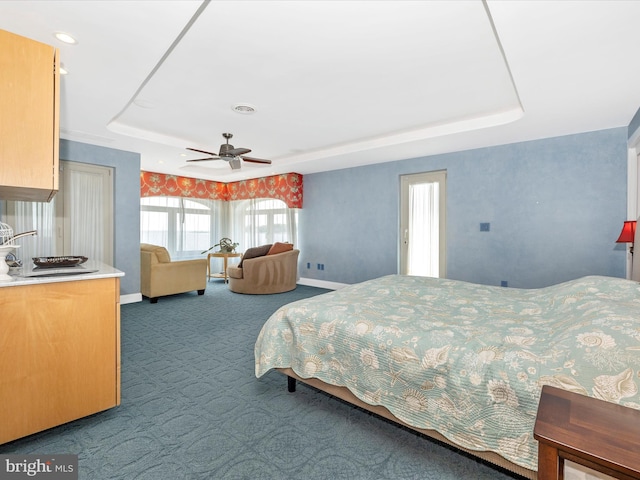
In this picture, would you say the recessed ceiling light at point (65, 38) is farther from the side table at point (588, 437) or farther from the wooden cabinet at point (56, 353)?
the side table at point (588, 437)

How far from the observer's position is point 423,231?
500 cm

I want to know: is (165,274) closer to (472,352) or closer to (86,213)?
(86,213)

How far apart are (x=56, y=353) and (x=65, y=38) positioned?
2.01 m

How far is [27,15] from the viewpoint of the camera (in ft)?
6.08

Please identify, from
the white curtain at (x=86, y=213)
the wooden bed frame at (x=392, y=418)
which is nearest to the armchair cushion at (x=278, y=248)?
the white curtain at (x=86, y=213)

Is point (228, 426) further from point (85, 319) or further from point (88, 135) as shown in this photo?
point (88, 135)

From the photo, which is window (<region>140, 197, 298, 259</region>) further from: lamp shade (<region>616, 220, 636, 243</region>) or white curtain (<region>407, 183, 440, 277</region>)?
lamp shade (<region>616, 220, 636, 243</region>)

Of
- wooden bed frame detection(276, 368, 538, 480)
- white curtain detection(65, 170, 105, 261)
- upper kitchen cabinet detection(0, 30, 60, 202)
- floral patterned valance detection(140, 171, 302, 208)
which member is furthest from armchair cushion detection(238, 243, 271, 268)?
upper kitchen cabinet detection(0, 30, 60, 202)

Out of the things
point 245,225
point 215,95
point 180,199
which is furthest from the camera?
point 245,225

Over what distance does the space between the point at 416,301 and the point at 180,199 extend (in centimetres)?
655

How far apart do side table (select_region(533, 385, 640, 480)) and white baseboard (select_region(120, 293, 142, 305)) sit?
205 inches

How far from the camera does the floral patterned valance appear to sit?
6.42 meters

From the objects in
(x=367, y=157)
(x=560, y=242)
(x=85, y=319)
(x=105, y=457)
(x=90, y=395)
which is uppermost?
(x=367, y=157)

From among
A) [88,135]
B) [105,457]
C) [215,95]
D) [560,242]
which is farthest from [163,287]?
[560,242]
